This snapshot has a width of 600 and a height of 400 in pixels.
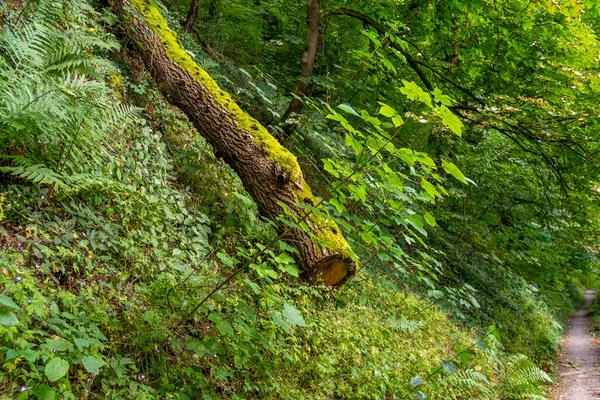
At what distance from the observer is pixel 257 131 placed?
16.8ft

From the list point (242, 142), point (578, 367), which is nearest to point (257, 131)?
point (242, 142)

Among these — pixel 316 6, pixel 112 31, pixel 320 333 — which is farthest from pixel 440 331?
pixel 112 31

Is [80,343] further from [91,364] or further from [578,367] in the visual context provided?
[578,367]

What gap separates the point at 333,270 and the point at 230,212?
1285 mm

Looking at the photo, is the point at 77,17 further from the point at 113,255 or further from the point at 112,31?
the point at 113,255

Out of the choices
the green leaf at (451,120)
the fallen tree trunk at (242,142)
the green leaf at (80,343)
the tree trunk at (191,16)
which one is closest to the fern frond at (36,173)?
the green leaf at (80,343)

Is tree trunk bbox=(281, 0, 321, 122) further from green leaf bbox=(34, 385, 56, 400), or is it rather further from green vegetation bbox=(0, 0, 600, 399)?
green leaf bbox=(34, 385, 56, 400)

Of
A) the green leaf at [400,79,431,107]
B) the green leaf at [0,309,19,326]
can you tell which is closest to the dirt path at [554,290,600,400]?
the green leaf at [400,79,431,107]

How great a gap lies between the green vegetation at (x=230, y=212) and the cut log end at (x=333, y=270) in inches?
6.1

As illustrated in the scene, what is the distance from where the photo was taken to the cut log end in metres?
4.50

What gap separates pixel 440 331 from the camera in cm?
684

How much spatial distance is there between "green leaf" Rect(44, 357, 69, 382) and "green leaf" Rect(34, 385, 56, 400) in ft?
0.30

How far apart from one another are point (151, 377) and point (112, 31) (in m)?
4.72

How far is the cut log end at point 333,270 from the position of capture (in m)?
4.50
